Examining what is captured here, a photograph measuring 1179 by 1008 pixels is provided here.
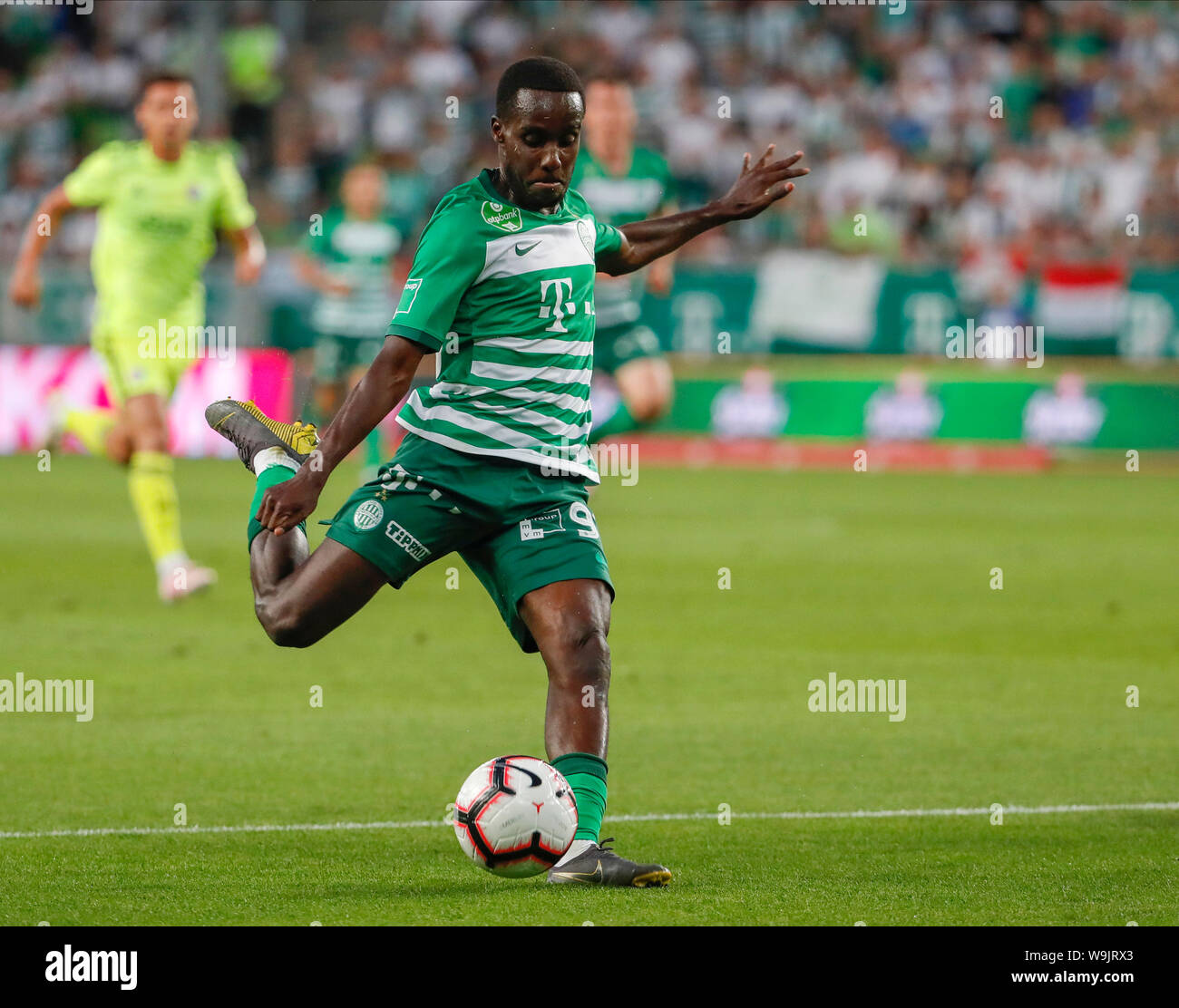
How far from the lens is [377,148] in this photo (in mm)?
28047

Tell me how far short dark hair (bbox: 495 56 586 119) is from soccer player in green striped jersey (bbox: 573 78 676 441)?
24.1ft

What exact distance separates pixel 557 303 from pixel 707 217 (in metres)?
0.87

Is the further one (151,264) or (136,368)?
(151,264)

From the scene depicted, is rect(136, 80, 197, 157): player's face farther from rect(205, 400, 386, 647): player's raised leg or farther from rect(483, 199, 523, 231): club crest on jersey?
rect(483, 199, 523, 231): club crest on jersey

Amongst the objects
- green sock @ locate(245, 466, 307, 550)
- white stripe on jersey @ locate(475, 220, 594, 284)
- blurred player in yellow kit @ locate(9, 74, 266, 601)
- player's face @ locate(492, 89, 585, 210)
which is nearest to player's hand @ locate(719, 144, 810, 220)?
white stripe on jersey @ locate(475, 220, 594, 284)

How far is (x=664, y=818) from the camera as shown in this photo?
7008mm

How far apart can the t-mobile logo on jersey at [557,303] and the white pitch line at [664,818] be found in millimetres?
1745

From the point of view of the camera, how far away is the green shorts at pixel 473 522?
20.1 feet

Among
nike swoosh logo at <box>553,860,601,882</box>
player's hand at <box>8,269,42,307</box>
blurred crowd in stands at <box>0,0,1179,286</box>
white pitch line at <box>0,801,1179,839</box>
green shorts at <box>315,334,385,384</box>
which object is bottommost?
nike swoosh logo at <box>553,860,601,882</box>

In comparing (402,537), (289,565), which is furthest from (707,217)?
(289,565)

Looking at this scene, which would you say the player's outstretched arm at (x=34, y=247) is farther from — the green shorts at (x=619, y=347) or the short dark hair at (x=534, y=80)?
the short dark hair at (x=534, y=80)

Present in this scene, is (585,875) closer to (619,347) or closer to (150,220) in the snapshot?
(150,220)

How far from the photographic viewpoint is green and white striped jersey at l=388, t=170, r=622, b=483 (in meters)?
5.93

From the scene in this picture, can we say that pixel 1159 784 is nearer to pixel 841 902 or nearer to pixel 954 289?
pixel 841 902
